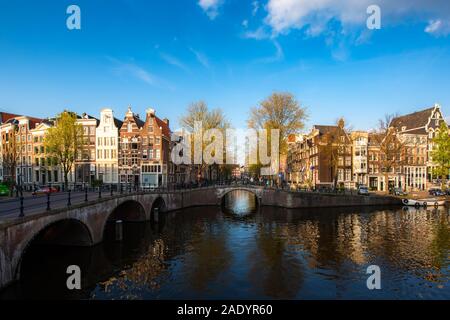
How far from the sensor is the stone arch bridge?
1309cm

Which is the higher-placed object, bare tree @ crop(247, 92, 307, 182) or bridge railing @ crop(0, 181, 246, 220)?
bare tree @ crop(247, 92, 307, 182)

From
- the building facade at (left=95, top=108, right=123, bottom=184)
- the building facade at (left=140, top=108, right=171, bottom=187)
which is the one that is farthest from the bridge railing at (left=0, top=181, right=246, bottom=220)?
the building facade at (left=95, top=108, right=123, bottom=184)

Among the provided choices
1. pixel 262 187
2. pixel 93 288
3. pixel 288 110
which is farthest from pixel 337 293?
pixel 288 110

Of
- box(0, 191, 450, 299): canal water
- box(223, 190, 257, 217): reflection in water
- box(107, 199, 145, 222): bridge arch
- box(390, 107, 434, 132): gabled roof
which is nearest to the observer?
box(0, 191, 450, 299): canal water

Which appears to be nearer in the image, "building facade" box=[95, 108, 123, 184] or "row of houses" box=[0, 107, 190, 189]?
"row of houses" box=[0, 107, 190, 189]

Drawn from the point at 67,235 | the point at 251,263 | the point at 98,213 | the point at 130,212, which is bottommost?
the point at 251,263

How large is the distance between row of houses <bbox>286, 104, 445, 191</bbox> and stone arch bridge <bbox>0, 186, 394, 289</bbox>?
39.9 feet

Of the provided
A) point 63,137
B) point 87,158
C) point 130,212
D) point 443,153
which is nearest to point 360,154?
point 443,153

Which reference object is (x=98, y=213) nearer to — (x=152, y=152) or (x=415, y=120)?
(x=152, y=152)

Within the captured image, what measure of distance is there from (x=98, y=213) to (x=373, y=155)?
192 ft

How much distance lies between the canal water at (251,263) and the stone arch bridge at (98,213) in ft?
3.47

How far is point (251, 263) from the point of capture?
61.9 ft

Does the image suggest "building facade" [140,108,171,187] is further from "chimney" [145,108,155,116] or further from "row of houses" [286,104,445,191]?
"row of houses" [286,104,445,191]
